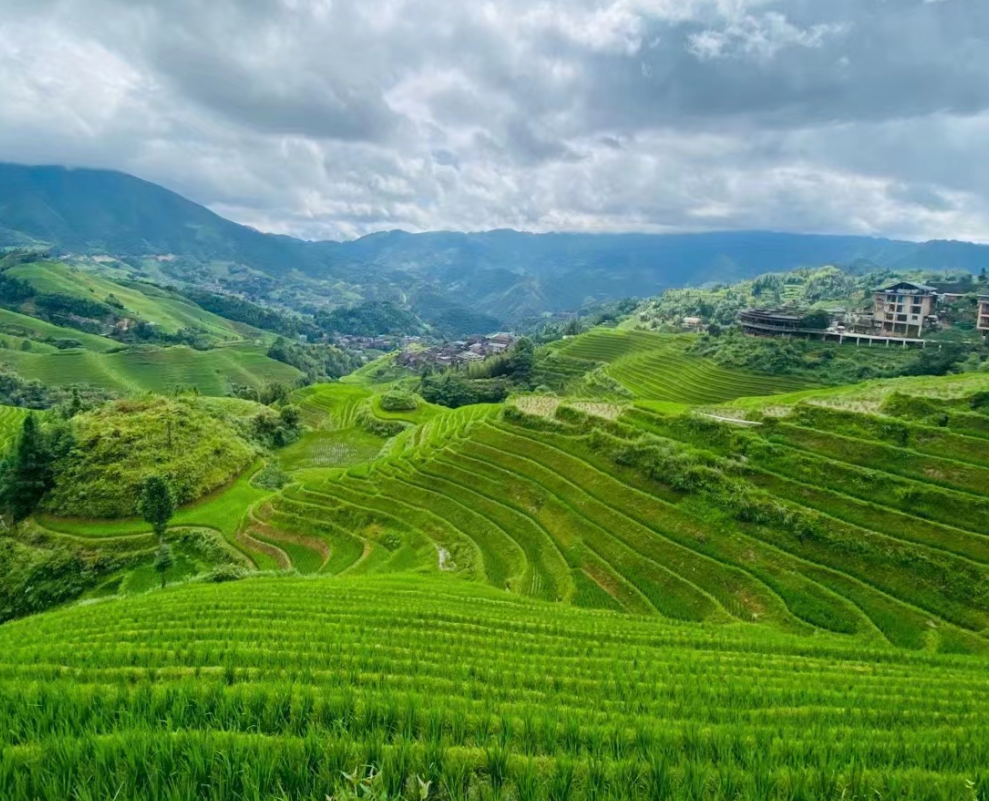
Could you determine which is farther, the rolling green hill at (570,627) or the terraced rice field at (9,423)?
the terraced rice field at (9,423)

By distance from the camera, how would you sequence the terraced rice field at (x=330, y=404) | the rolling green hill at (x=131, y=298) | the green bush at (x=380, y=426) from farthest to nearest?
the rolling green hill at (x=131, y=298), the terraced rice field at (x=330, y=404), the green bush at (x=380, y=426)

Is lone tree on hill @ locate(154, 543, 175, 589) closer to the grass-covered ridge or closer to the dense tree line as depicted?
the grass-covered ridge

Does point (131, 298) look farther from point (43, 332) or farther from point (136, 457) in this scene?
point (136, 457)

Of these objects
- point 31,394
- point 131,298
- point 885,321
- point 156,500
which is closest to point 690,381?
point 885,321

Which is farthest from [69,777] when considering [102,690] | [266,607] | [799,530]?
[799,530]

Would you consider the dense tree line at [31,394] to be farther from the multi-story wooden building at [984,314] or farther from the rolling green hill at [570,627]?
the multi-story wooden building at [984,314]

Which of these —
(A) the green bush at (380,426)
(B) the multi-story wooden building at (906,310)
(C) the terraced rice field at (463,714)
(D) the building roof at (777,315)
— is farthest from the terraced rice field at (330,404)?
(B) the multi-story wooden building at (906,310)

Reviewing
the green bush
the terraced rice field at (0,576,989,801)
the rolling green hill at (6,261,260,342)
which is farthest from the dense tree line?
the terraced rice field at (0,576,989,801)
